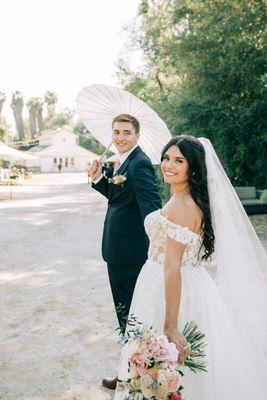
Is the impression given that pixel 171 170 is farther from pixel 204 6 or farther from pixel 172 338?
pixel 204 6

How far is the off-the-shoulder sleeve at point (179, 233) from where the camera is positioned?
228 cm

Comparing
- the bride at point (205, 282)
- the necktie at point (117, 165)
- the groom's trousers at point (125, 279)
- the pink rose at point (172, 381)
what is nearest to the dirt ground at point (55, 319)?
the groom's trousers at point (125, 279)

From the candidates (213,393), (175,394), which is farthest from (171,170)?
(213,393)

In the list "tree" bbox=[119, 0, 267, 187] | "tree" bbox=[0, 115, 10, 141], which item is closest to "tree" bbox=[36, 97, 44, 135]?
"tree" bbox=[0, 115, 10, 141]

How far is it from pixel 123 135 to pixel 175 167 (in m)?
1.08

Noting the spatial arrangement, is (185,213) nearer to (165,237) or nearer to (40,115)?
(165,237)

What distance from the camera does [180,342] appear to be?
2232 millimetres

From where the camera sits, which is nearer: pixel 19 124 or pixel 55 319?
pixel 55 319

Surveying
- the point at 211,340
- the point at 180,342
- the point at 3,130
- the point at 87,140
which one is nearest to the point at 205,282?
the point at 211,340

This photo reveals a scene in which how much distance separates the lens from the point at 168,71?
84.6 ft

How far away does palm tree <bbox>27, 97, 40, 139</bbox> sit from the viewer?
4232 inches

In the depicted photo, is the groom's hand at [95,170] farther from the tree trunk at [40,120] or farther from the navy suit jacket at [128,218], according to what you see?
the tree trunk at [40,120]

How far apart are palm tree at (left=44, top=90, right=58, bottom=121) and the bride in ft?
379

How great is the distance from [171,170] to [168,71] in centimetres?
2470
